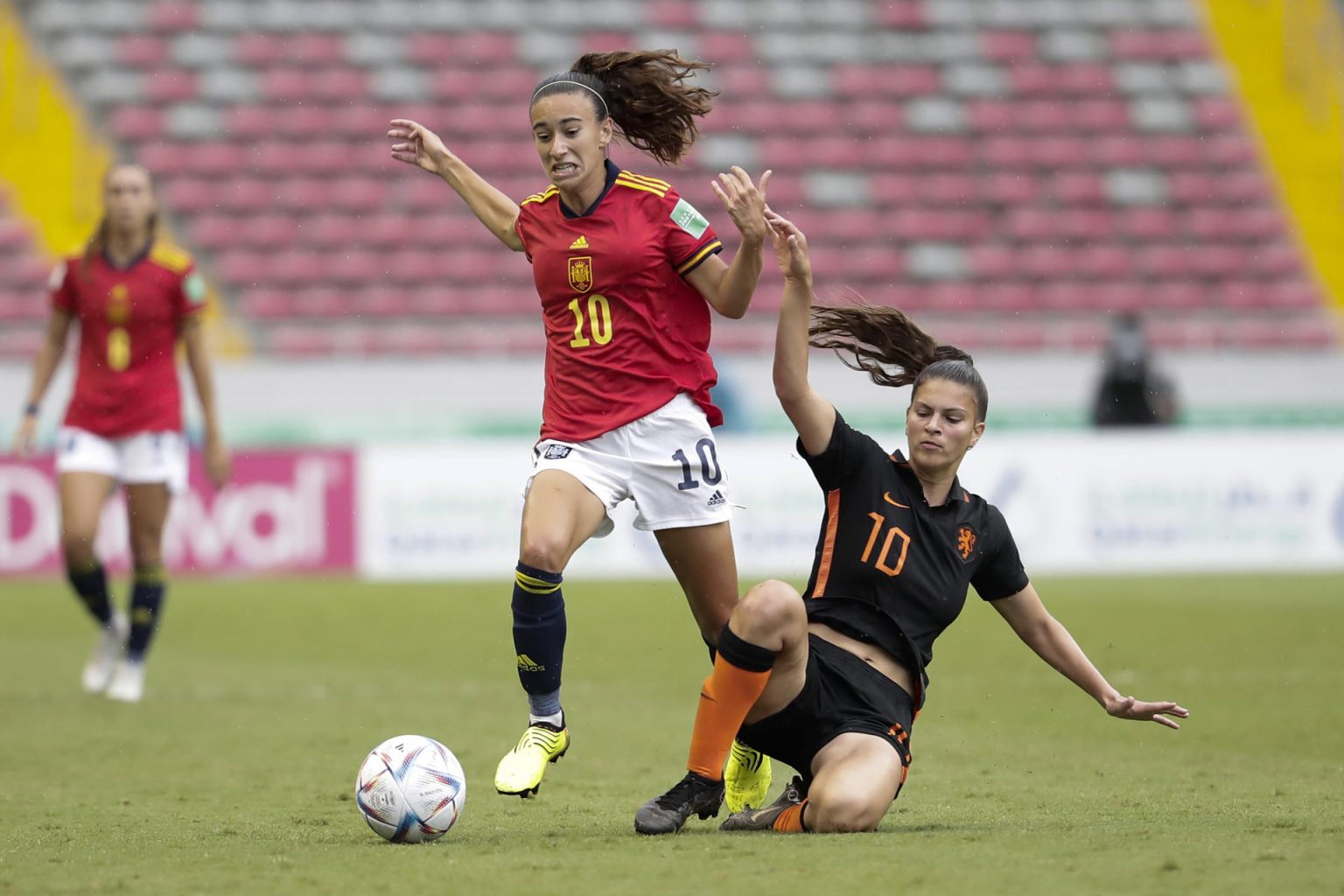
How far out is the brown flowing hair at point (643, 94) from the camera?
18.7ft

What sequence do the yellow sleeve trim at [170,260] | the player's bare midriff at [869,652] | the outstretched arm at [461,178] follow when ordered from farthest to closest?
1. the yellow sleeve trim at [170,260]
2. the outstretched arm at [461,178]
3. the player's bare midriff at [869,652]

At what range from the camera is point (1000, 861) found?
4211 mm

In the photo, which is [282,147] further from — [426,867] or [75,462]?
[426,867]

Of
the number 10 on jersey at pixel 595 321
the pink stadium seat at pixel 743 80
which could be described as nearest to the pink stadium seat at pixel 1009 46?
the pink stadium seat at pixel 743 80

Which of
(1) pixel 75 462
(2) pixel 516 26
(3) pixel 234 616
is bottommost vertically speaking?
(3) pixel 234 616

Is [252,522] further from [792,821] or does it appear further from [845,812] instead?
[845,812]

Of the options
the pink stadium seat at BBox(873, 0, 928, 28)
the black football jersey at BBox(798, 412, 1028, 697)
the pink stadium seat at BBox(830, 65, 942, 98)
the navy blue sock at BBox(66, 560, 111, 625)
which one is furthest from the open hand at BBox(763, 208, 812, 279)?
the pink stadium seat at BBox(873, 0, 928, 28)

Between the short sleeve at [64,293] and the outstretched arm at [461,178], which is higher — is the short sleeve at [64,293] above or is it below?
below

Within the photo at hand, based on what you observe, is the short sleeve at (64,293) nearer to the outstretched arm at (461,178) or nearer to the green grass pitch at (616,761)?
the green grass pitch at (616,761)

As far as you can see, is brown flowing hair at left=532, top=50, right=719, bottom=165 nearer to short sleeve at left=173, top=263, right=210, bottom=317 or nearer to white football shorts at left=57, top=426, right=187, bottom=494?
short sleeve at left=173, top=263, right=210, bottom=317

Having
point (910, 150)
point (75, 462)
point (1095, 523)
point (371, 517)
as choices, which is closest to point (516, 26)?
point (910, 150)

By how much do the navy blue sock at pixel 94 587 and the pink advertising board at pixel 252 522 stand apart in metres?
6.35

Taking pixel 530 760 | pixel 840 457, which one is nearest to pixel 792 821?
pixel 530 760

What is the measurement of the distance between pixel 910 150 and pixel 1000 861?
18.7m
